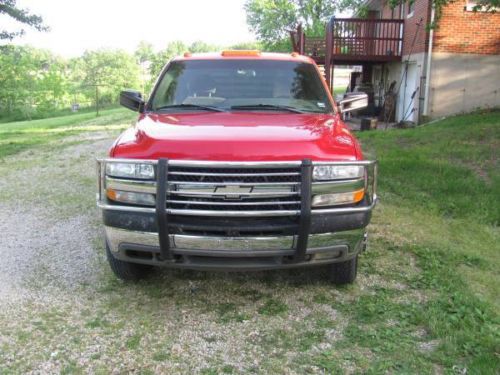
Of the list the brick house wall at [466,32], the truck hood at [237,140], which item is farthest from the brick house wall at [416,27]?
the truck hood at [237,140]

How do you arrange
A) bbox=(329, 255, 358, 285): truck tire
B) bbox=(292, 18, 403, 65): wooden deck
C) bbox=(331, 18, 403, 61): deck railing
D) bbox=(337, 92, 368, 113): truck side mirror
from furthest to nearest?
bbox=(331, 18, 403, 61): deck railing, bbox=(292, 18, 403, 65): wooden deck, bbox=(337, 92, 368, 113): truck side mirror, bbox=(329, 255, 358, 285): truck tire

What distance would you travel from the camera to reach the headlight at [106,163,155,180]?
3369 mm

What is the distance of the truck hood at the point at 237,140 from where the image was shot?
3.37m

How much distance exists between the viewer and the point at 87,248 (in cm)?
502

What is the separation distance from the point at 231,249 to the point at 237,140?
73cm

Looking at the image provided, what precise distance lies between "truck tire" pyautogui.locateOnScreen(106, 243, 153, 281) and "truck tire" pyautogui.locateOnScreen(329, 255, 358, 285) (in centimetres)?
154

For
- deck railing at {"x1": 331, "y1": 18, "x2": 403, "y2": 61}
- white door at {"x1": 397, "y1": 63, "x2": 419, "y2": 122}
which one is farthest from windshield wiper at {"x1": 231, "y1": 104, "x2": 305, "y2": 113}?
deck railing at {"x1": 331, "y1": 18, "x2": 403, "y2": 61}

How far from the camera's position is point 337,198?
3455 mm

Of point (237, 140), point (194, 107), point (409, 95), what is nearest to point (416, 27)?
point (409, 95)

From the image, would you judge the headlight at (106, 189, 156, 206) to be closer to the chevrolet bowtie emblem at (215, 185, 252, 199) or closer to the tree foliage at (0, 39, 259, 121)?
the chevrolet bowtie emblem at (215, 185, 252, 199)

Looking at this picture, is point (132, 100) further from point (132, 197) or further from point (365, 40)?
point (365, 40)

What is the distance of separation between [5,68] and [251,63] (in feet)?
140

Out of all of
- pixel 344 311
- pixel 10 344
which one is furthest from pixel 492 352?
pixel 10 344

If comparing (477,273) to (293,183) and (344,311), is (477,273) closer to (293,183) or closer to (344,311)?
(344,311)
